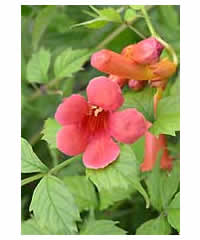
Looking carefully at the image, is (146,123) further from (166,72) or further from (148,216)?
(148,216)

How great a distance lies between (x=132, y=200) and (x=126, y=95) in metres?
0.50

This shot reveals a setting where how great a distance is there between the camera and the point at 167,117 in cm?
118

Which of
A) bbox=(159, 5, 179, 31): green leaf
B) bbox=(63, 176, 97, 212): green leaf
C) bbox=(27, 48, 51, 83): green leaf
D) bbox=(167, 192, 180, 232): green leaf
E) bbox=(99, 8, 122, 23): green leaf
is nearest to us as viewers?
bbox=(167, 192, 180, 232): green leaf

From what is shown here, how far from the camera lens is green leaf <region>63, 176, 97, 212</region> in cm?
144

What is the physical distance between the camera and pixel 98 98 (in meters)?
1.13

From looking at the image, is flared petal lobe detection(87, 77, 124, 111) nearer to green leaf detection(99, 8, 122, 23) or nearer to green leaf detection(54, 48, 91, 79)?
green leaf detection(99, 8, 122, 23)

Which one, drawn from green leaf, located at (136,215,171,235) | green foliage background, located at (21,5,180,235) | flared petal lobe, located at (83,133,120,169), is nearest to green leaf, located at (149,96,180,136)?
green foliage background, located at (21,5,180,235)

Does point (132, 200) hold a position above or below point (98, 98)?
below

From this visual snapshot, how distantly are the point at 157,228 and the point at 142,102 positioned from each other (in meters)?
0.31

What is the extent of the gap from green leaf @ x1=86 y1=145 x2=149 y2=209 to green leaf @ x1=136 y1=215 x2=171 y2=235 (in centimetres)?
16

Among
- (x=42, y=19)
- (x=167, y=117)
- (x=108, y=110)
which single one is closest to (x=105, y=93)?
(x=108, y=110)

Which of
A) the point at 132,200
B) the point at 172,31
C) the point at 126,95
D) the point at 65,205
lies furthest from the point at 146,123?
the point at 172,31

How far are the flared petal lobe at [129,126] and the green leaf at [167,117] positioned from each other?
6 centimetres

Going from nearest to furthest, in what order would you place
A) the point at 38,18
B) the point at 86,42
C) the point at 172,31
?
1. the point at 38,18
2. the point at 172,31
3. the point at 86,42
